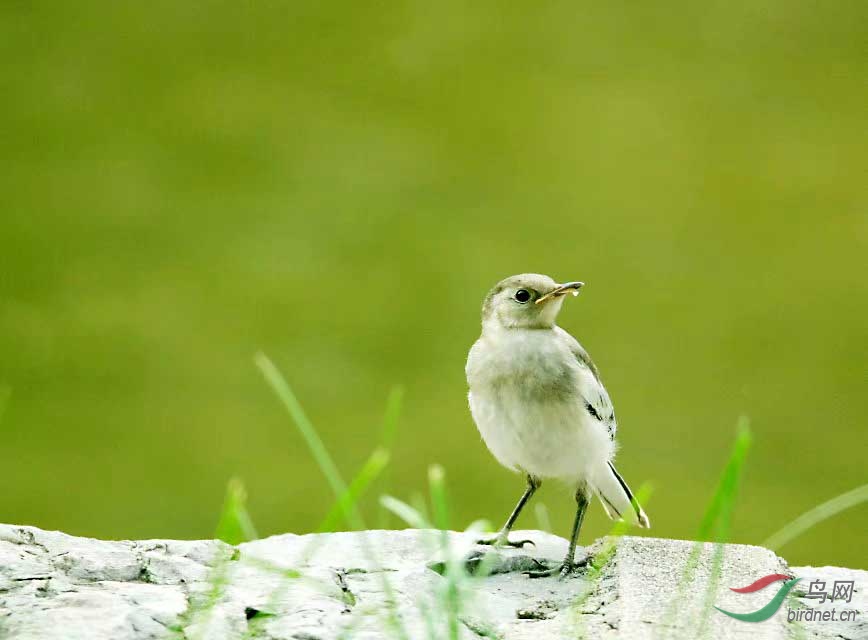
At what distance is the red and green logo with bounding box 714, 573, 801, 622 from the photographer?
9.66 ft

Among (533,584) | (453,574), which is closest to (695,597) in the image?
(533,584)

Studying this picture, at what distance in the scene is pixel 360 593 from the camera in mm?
3064

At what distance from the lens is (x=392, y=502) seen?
7.59 ft

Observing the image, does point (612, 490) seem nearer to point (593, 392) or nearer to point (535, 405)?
point (593, 392)

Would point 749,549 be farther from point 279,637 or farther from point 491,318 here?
point 279,637

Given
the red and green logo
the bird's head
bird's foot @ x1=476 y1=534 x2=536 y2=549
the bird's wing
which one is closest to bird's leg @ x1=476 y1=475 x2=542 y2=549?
bird's foot @ x1=476 y1=534 x2=536 y2=549

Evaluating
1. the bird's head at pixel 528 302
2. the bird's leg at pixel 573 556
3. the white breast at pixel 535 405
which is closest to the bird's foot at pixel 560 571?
the bird's leg at pixel 573 556

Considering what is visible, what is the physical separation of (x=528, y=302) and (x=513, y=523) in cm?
80

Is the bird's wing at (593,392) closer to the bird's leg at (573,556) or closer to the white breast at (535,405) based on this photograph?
the white breast at (535,405)

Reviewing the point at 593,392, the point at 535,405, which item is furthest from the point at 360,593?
the point at 593,392

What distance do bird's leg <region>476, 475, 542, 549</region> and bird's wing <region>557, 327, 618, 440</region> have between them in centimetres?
34

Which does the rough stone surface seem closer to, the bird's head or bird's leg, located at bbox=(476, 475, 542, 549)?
bird's leg, located at bbox=(476, 475, 542, 549)

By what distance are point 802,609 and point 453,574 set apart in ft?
4.45

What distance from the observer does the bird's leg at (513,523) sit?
390 cm
